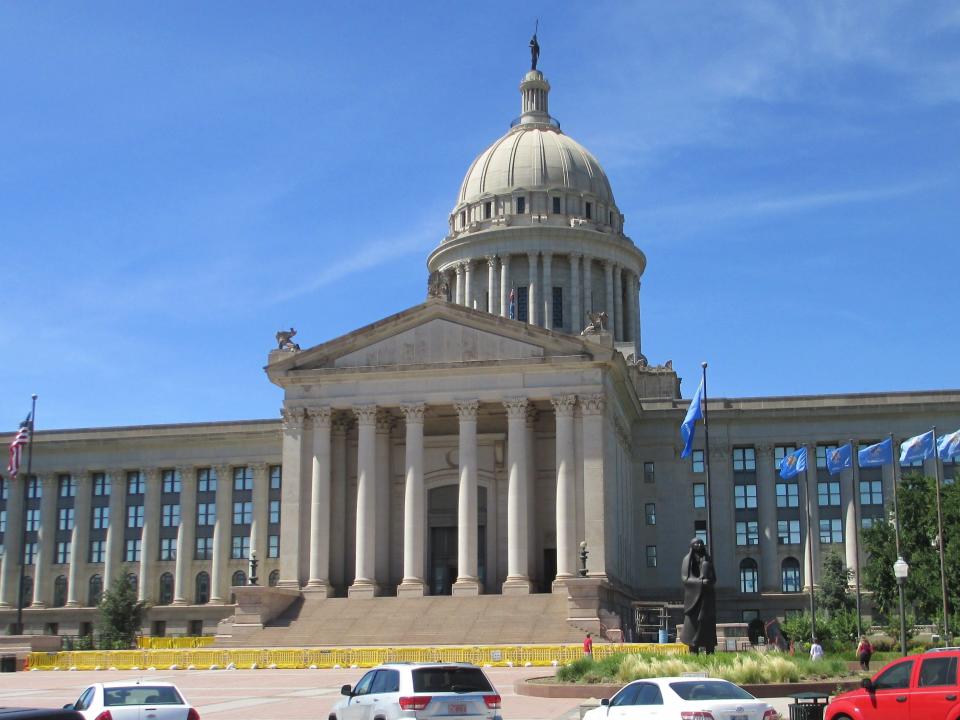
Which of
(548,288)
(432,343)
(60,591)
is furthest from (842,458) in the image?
(60,591)

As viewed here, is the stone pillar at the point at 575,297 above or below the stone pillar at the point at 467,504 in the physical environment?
above

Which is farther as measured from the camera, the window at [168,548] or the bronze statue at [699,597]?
the window at [168,548]

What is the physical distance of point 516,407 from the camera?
6931 cm

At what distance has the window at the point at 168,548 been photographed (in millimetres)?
89938

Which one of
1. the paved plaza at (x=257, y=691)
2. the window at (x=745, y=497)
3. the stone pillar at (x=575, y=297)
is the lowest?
the paved plaza at (x=257, y=691)

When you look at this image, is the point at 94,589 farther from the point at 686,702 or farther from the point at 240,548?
the point at 686,702

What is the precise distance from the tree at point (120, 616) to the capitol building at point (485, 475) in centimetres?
616

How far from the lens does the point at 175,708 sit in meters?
23.6

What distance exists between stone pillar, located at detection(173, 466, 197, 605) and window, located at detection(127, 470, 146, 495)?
3350 millimetres

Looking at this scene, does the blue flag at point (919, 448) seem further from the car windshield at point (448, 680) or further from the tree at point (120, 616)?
the tree at point (120, 616)

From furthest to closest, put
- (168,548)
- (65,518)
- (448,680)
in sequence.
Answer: (65,518)
(168,548)
(448,680)

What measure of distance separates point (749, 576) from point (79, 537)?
47169 millimetres

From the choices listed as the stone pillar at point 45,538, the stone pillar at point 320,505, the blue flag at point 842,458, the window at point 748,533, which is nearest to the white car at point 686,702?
the blue flag at point 842,458

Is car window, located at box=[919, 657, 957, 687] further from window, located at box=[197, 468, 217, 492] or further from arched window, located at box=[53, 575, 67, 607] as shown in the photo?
arched window, located at box=[53, 575, 67, 607]
